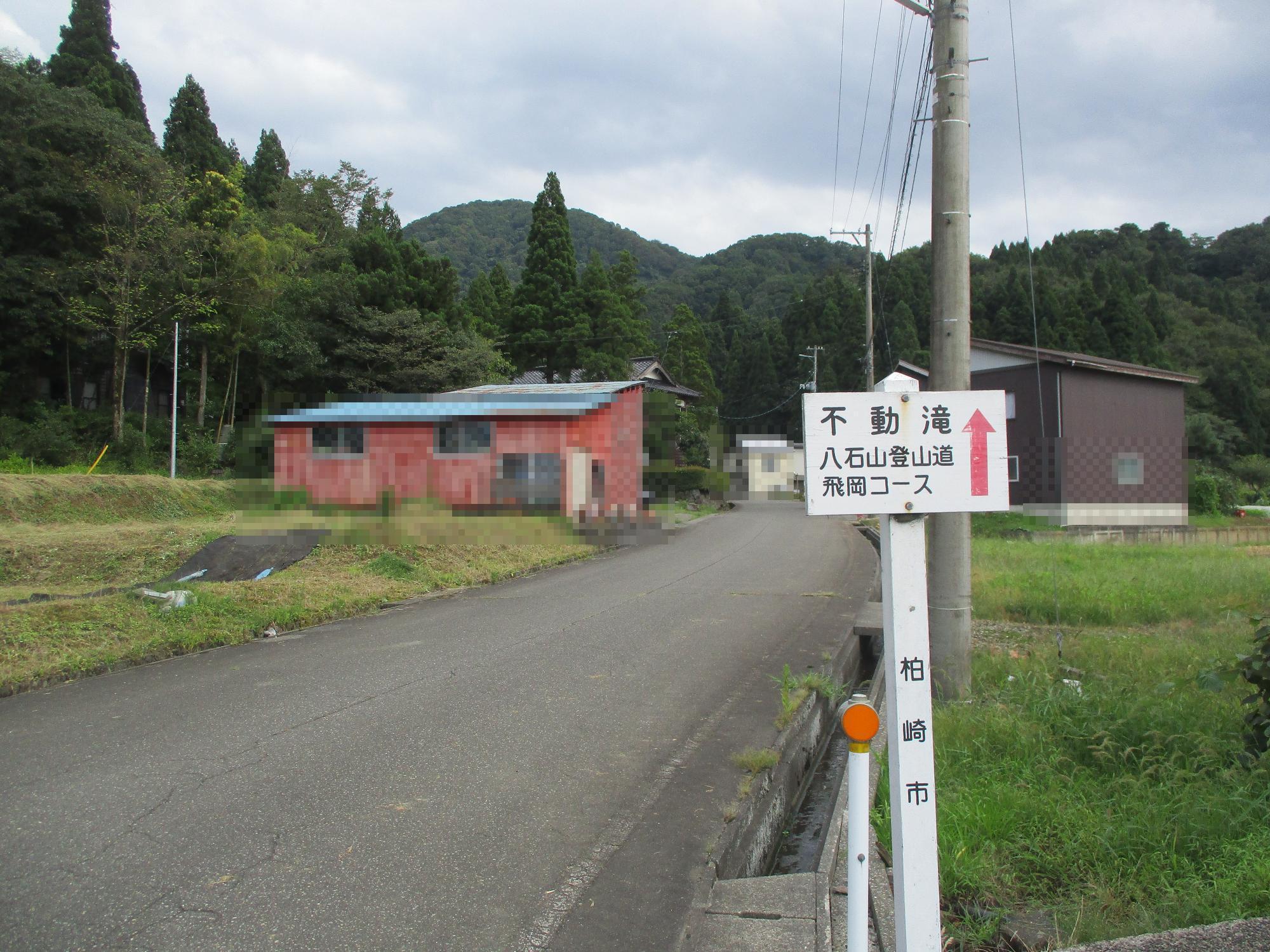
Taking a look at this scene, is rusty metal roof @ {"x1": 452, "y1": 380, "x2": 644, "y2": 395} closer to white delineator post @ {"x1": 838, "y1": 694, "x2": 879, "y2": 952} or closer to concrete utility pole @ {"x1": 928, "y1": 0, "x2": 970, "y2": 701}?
concrete utility pole @ {"x1": 928, "y1": 0, "x2": 970, "y2": 701}

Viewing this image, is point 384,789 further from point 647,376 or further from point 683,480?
point 647,376

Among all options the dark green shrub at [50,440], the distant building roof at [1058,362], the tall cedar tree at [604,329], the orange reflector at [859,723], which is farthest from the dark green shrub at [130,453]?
the orange reflector at [859,723]

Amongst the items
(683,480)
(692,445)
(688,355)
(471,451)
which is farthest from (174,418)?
(688,355)

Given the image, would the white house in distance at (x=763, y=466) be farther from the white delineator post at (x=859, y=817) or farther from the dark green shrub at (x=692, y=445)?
the white delineator post at (x=859, y=817)

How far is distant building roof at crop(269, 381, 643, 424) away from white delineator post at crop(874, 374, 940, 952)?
12.4 meters

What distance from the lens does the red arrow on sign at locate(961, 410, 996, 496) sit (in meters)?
2.30

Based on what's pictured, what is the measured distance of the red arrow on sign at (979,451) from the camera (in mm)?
2299

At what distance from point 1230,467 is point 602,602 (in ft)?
101

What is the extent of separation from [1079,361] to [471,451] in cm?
1485

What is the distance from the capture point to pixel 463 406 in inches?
589

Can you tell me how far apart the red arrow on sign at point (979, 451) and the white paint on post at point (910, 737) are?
0.20 meters

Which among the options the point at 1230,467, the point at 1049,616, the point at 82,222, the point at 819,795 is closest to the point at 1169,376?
the point at 1230,467

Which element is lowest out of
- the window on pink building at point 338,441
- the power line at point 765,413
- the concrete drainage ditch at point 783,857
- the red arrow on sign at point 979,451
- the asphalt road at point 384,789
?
the concrete drainage ditch at point 783,857

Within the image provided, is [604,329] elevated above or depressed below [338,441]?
above
